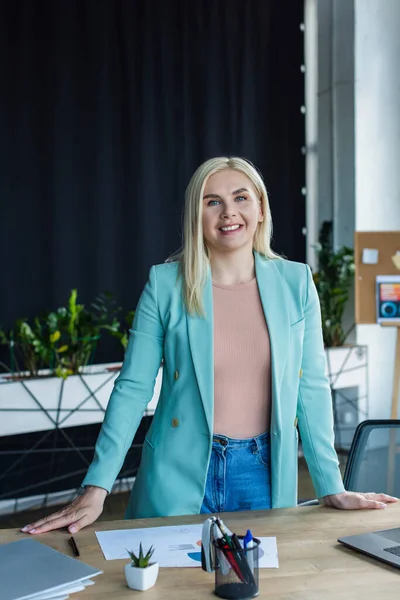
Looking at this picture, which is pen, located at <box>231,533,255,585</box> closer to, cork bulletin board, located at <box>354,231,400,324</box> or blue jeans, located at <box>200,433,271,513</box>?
blue jeans, located at <box>200,433,271,513</box>

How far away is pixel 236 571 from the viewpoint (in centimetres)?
122

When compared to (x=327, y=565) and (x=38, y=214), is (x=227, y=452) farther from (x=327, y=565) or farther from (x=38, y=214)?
(x=38, y=214)

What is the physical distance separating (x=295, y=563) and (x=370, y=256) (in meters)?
3.44

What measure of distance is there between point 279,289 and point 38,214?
2975mm

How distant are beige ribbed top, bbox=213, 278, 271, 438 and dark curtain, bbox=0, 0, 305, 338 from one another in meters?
2.86

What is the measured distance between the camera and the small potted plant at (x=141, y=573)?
4.06 feet

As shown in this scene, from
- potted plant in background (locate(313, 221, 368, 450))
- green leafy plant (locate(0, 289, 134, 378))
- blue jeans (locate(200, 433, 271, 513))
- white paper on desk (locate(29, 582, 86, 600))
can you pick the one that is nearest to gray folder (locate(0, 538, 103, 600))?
white paper on desk (locate(29, 582, 86, 600))

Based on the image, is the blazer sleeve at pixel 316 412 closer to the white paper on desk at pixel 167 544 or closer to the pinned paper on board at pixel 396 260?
the white paper on desk at pixel 167 544

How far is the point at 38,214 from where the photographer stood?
15.0ft

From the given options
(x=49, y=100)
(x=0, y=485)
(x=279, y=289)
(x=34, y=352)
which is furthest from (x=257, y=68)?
(x=279, y=289)

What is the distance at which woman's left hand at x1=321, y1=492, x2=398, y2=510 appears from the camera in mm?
1705

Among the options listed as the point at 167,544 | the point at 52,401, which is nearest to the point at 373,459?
the point at 167,544

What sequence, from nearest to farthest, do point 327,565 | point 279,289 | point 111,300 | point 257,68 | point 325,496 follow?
point 327,565 → point 325,496 → point 279,289 → point 111,300 → point 257,68

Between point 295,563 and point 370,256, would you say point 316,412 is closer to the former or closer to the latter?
point 295,563
